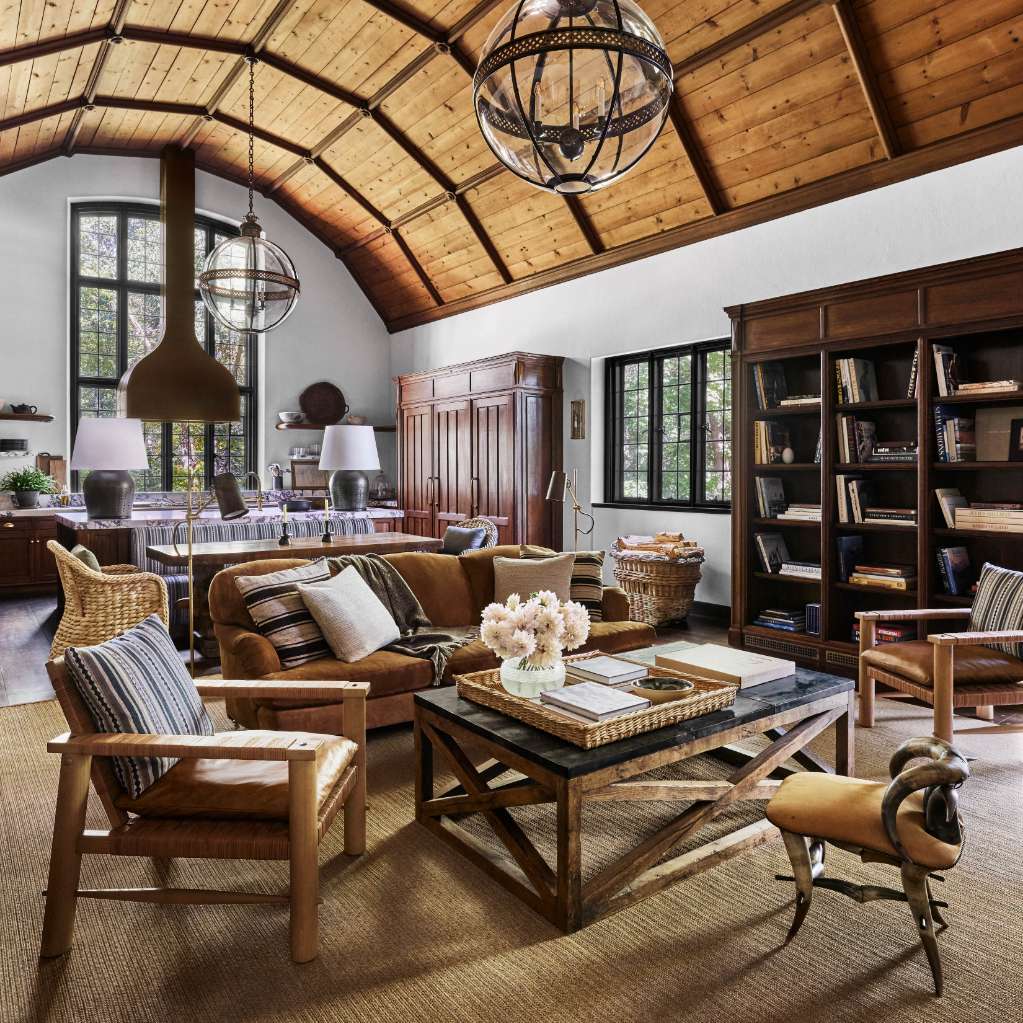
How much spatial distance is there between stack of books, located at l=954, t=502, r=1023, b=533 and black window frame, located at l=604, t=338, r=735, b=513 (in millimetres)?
2001

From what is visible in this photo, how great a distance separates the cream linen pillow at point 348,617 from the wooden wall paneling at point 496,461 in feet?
12.2

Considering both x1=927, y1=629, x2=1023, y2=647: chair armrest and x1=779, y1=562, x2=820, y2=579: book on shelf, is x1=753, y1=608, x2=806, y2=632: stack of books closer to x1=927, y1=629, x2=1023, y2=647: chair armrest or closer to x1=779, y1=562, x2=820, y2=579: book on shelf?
x1=779, y1=562, x2=820, y2=579: book on shelf

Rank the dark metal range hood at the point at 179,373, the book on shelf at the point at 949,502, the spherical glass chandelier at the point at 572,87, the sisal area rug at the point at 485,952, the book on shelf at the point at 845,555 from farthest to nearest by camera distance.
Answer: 1. the dark metal range hood at the point at 179,373
2. the book on shelf at the point at 845,555
3. the book on shelf at the point at 949,502
4. the spherical glass chandelier at the point at 572,87
5. the sisal area rug at the point at 485,952

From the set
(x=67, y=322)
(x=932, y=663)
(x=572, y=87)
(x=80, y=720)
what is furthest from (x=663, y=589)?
(x=67, y=322)

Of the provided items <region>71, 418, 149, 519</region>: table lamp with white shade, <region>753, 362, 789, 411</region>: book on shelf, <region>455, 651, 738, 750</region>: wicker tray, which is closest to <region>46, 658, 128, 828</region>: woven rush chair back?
<region>455, 651, 738, 750</region>: wicker tray

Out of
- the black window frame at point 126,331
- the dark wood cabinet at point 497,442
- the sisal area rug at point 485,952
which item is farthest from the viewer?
the black window frame at point 126,331

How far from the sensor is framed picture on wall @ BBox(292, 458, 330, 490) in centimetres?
952

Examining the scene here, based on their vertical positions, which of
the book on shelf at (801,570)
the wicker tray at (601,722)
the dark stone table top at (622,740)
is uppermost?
the book on shelf at (801,570)

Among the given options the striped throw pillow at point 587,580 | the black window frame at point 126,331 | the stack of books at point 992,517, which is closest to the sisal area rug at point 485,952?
the striped throw pillow at point 587,580

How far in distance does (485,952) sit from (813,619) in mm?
3451

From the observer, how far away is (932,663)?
345 cm

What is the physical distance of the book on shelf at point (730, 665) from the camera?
2.73 m

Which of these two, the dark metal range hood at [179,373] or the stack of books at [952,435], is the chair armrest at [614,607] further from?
the dark metal range hood at [179,373]

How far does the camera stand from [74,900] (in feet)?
6.48
